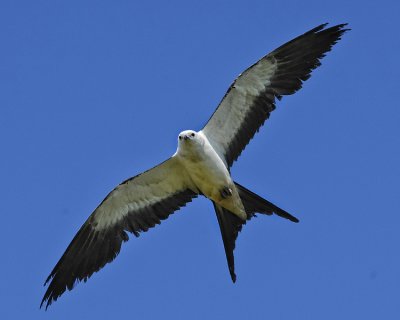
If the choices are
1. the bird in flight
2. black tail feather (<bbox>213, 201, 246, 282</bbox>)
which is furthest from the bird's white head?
black tail feather (<bbox>213, 201, 246, 282</bbox>)

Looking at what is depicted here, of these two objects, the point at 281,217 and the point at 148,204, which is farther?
the point at 148,204

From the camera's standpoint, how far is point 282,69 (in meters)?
16.8

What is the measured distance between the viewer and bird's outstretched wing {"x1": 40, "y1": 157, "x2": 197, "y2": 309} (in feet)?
56.4

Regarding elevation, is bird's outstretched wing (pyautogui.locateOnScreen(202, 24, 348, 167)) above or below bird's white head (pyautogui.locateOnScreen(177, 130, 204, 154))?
above

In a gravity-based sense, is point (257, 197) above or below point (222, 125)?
below

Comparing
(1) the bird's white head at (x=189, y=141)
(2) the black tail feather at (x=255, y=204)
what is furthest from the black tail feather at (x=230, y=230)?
(1) the bird's white head at (x=189, y=141)

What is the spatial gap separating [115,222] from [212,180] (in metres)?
2.18

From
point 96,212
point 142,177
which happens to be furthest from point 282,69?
point 96,212

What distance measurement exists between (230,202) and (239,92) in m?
1.94

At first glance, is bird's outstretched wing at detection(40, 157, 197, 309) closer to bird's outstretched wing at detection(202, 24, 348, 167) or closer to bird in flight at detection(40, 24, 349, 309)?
bird in flight at detection(40, 24, 349, 309)

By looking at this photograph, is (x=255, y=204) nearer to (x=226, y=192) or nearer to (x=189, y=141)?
(x=226, y=192)

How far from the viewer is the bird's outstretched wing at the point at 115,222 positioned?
56.4 feet

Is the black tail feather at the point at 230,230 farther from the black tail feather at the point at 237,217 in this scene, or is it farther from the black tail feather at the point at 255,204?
the black tail feather at the point at 255,204

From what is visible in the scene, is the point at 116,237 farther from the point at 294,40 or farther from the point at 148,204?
the point at 294,40
